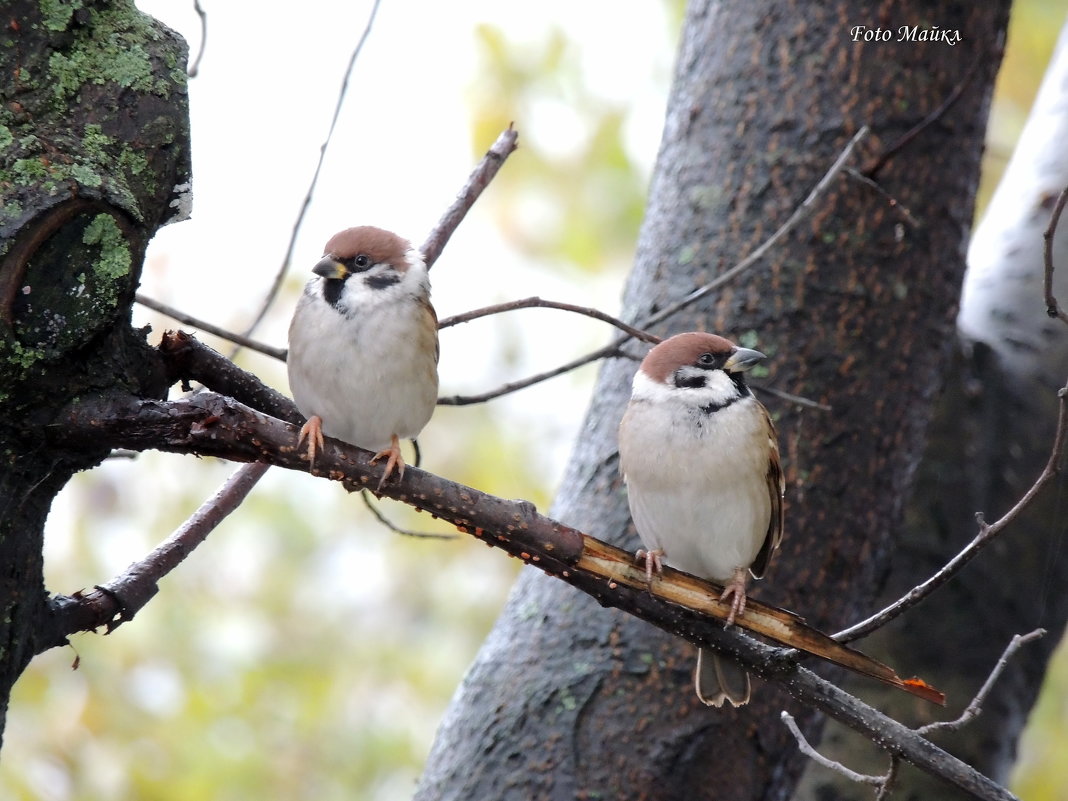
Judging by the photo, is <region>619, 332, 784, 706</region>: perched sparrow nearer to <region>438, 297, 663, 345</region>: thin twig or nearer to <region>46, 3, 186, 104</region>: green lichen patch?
<region>438, 297, 663, 345</region>: thin twig

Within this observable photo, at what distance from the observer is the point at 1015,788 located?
17.5 feet

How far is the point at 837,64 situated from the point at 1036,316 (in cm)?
117

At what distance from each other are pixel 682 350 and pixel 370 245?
0.78 meters

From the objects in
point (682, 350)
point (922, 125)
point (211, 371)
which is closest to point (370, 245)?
point (211, 371)

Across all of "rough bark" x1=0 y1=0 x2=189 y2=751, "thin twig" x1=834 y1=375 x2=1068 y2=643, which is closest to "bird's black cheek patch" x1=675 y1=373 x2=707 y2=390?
"thin twig" x1=834 y1=375 x2=1068 y2=643

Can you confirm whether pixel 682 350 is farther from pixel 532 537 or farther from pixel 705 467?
pixel 532 537

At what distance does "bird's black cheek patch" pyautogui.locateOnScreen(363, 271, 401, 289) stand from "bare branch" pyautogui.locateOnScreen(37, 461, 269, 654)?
0.49 metres

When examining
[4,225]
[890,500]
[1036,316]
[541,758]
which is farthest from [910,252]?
[4,225]

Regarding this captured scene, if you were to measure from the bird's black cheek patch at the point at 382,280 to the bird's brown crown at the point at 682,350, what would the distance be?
0.63 m

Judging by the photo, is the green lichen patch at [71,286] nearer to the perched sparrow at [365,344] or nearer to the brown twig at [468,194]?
the perched sparrow at [365,344]

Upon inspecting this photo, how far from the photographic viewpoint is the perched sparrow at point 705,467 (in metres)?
2.62

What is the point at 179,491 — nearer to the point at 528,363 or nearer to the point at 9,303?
the point at 528,363

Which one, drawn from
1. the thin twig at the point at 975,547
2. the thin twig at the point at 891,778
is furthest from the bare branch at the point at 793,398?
the thin twig at the point at 891,778

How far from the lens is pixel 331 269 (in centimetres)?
263
